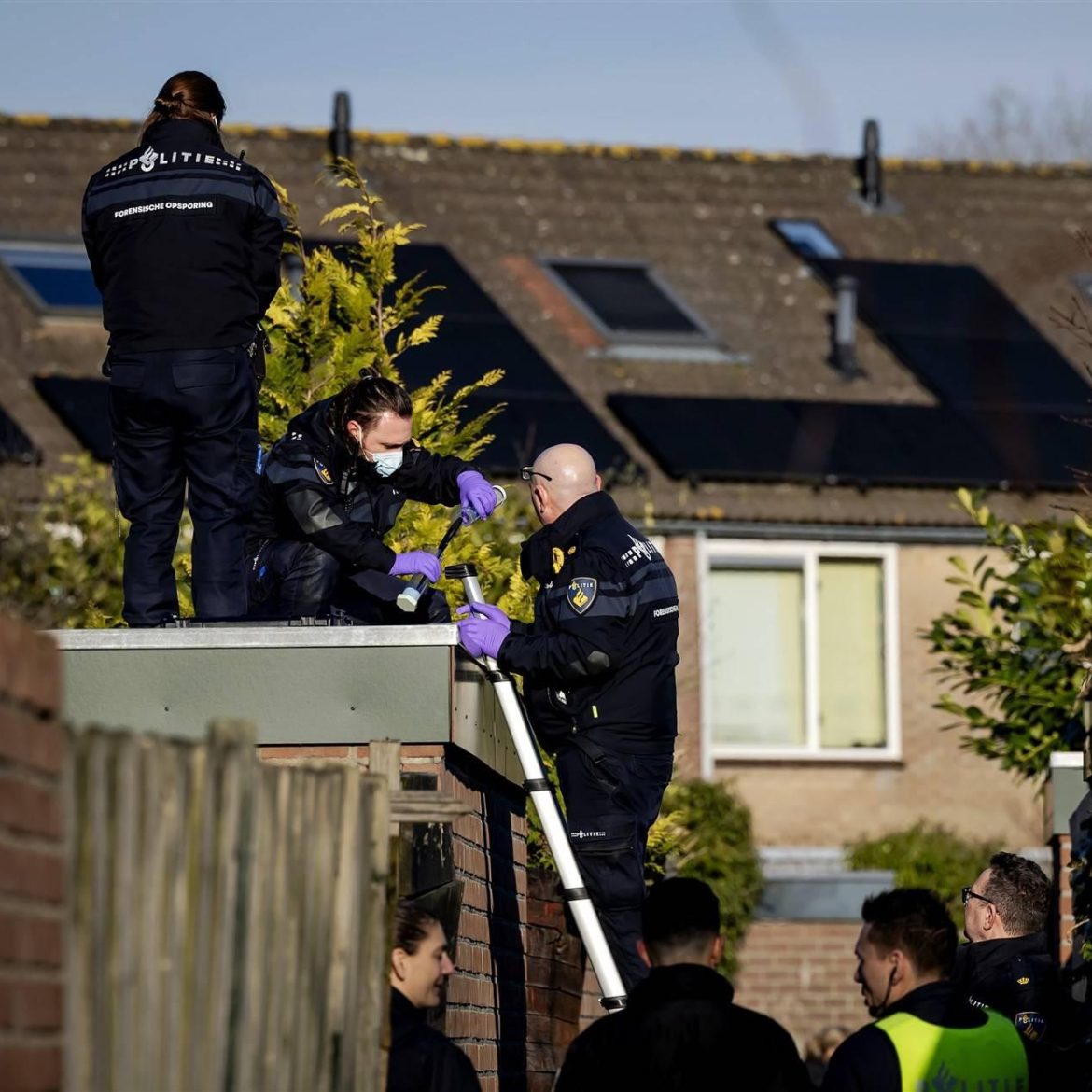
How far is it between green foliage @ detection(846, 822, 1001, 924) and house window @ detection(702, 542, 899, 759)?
5.93ft

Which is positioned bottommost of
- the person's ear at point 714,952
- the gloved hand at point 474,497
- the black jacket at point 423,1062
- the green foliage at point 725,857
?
the black jacket at point 423,1062

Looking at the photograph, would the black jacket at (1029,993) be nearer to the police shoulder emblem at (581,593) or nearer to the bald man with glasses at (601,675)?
the bald man with glasses at (601,675)

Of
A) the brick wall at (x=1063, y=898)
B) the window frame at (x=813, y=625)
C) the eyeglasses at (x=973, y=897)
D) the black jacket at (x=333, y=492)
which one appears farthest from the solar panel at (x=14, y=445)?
the eyeglasses at (x=973, y=897)

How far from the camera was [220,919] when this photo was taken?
431cm

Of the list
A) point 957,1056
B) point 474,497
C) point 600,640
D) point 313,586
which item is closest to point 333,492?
point 313,586

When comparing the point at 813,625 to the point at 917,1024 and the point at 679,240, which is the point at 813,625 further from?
the point at 917,1024

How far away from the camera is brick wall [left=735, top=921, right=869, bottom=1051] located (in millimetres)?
19688

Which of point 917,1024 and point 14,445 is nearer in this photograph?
point 917,1024

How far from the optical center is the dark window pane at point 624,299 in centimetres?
2409

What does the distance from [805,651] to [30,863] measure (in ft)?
65.1

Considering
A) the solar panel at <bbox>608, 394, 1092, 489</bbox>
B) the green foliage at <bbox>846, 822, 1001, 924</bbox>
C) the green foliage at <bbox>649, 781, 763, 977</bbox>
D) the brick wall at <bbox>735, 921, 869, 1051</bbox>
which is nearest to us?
the green foliage at <bbox>649, 781, 763, 977</bbox>

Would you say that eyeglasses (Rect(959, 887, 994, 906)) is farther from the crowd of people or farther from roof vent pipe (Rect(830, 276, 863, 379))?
roof vent pipe (Rect(830, 276, 863, 379))

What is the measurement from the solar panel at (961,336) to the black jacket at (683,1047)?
58.2ft

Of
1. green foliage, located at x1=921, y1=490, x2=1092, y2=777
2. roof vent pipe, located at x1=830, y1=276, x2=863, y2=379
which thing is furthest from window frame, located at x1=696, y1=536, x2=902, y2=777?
green foliage, located at x1=921, y1=490, x2=1092, y2=777
